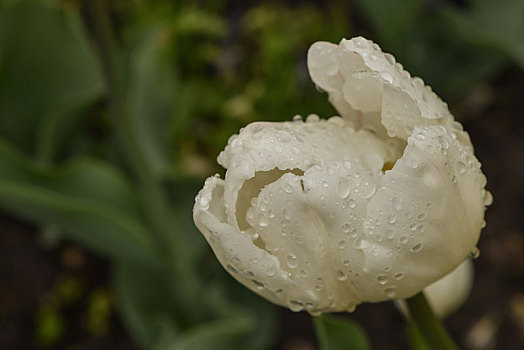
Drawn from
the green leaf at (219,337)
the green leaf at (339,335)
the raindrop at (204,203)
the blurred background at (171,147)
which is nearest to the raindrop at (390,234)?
the raindrop at (204,203)

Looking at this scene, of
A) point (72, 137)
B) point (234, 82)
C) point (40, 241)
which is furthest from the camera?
point (234, 82)

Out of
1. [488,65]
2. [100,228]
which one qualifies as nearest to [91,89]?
[100,228]

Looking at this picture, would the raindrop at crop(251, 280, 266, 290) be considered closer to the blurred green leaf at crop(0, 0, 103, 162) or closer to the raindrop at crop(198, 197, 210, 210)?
the raindrop at crop(198, 197, 210, 210)

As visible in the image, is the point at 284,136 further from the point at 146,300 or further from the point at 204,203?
the point at 146,300

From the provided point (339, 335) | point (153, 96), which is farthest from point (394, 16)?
point (339, 335)

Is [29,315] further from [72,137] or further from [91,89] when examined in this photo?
[91,89]

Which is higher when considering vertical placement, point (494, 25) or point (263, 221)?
point (263, 221)

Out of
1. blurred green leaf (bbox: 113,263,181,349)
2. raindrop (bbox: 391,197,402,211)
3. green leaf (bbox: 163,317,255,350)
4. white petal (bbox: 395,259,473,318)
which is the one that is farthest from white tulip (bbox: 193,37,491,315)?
blurred green leaf (bbox: 113,263,181,349)
